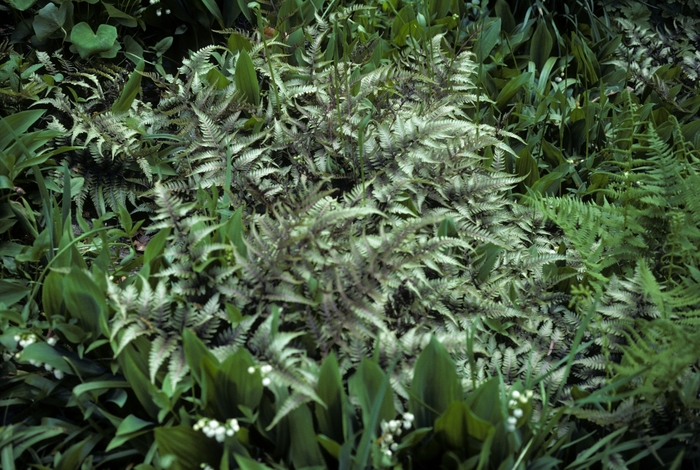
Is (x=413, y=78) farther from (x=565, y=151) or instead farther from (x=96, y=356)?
(x=96, y=356)

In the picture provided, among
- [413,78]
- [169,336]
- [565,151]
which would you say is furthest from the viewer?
[565,151]

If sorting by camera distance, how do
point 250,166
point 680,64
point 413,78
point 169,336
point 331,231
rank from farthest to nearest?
point 680,64 → point 413,78 → point 250,166 → point 331,231 → point 169,336

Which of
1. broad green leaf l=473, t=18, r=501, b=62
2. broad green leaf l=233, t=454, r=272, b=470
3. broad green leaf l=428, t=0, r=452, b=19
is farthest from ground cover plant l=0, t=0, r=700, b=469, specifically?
broad green leaf l=428, t=0, r=452, b=19

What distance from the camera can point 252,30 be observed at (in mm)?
3195

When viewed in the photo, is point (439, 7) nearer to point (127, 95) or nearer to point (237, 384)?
point (127, 95)

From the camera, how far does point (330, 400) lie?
1.66 meters

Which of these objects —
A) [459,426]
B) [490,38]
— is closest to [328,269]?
[459,426]

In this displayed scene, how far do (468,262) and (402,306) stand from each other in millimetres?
355

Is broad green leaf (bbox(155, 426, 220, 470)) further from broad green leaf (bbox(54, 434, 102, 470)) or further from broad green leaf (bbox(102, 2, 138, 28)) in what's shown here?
broad green leaf (bbox(102, 2, 138, 28))

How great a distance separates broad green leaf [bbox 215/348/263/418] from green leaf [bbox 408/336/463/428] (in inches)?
16.3

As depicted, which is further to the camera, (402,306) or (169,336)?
(402,306)

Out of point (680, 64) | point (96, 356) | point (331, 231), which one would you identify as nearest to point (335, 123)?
point (331, 231)

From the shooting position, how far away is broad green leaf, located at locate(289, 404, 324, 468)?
1614 millimetres

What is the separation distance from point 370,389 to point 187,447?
501 millimetres
